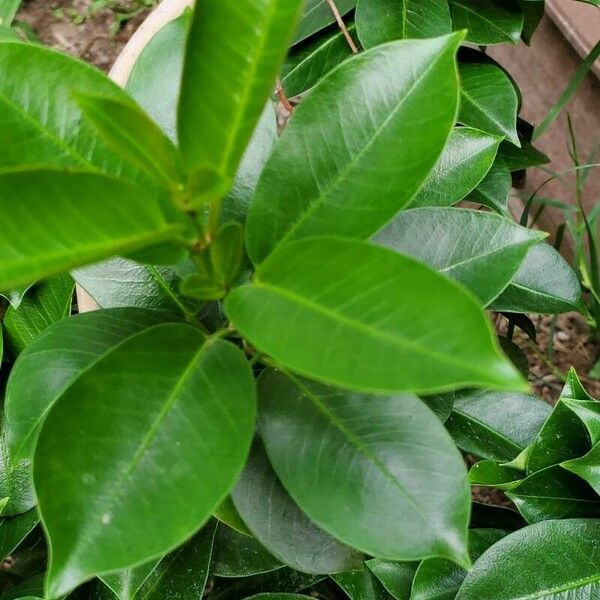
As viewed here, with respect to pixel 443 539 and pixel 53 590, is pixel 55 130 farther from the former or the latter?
pixel 443 539

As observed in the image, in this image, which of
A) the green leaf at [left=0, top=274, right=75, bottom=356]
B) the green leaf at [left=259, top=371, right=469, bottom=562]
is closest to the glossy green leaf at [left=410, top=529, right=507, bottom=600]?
the green leaf at [left=259, top=371, right=469, bottom=562]

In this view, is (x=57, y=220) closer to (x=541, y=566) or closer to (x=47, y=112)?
(x=47, y=112)

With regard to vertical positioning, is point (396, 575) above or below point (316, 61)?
below

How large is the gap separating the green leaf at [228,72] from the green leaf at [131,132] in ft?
0.06

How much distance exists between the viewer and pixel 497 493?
1350 millimetres

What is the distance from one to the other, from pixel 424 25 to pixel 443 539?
0.67m

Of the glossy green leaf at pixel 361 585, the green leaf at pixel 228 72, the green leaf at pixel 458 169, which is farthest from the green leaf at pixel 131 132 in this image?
the glossy green leaf at pixel 361 585

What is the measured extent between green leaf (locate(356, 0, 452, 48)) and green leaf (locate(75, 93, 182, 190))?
0.57 m

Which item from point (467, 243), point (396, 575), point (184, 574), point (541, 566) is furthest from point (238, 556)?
point (467, 243)

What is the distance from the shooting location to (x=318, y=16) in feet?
3.23

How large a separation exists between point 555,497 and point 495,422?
11 centimetres

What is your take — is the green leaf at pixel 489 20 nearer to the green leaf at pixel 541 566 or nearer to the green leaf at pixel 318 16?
the green leaf at pixel 318 16

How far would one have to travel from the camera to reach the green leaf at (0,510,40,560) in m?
0.81

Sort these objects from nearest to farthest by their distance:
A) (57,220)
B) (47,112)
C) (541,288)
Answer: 1. (57,220)
2. (47,112)
3. (541,288)
